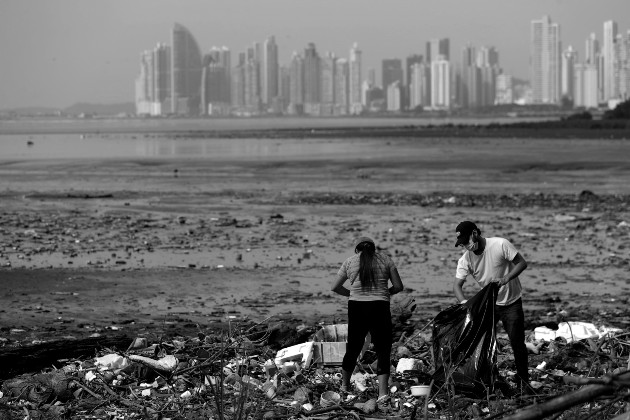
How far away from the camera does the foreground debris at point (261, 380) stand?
7129mm

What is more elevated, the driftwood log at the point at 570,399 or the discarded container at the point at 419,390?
the driftwood log at the point at 570,399

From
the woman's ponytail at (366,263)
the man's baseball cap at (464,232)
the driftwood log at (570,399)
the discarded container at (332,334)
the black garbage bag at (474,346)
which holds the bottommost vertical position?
the discarded container at (332,334)

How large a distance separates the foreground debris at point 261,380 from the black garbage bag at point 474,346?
0.14 metres

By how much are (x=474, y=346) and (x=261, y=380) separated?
175cm

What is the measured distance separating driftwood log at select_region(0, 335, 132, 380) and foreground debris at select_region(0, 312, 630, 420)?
0.69ft

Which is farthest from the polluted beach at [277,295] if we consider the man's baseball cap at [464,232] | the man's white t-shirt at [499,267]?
the man's baseball cap at [464,232]

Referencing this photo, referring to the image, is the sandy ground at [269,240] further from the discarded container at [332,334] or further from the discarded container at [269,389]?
the discarded container at [269,389]

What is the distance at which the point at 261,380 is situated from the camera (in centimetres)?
820

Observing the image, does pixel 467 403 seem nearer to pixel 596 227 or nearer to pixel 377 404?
pixel 377 404

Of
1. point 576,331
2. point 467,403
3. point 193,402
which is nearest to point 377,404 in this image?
point 467,403

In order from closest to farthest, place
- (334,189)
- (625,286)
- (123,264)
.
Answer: (625,286) → (123,264) → (334,189)

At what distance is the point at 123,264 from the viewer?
590 inches

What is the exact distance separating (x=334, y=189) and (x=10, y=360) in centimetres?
1957

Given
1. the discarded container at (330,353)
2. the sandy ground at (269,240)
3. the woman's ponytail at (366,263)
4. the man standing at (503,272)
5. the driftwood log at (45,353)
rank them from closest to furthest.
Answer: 1. the man standing at (503,272)
2. the woman's ponytail at (366,263)
3. the discarded container at (330,353)
4. the driftwood log at (45,353)
5. the sandy ground at (269,240)
